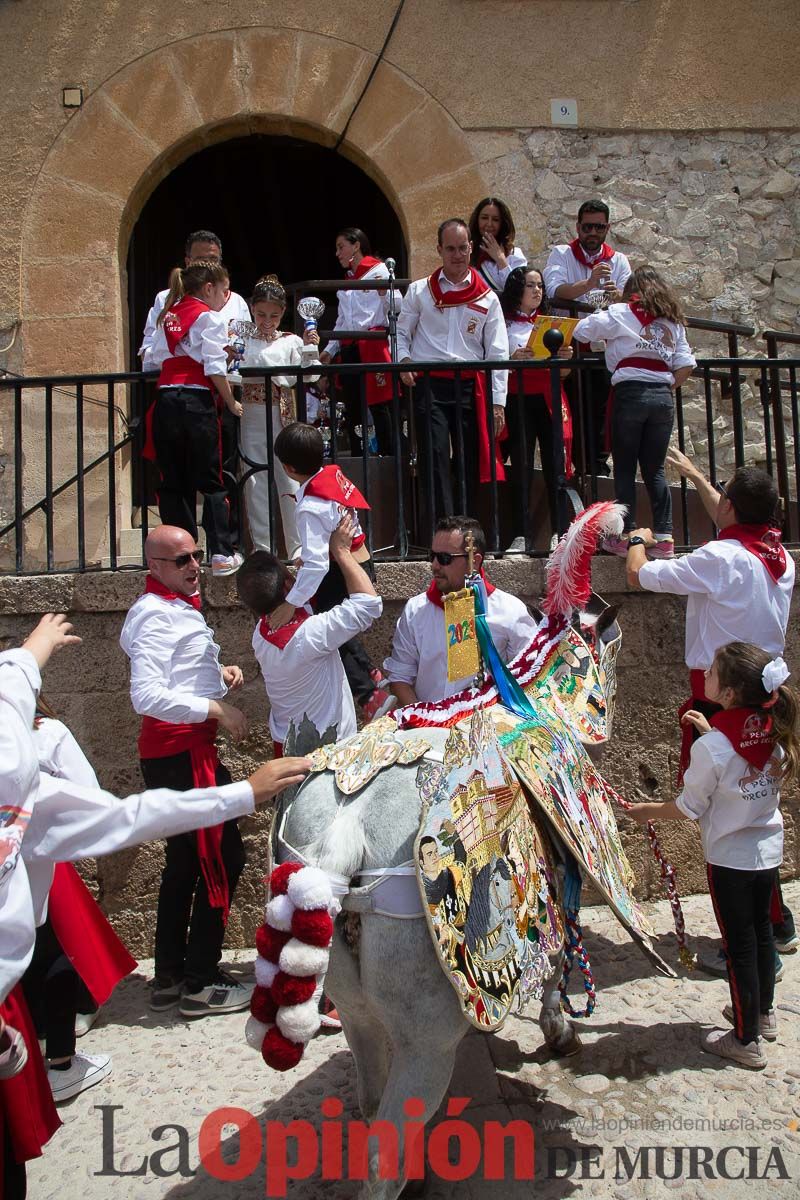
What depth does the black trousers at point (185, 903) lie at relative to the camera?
4.57 meters

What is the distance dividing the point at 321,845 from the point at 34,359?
20.1 ft

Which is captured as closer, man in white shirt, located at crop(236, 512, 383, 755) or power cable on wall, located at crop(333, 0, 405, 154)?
man in white shirt, located at crop(236, 512, 383, 755)

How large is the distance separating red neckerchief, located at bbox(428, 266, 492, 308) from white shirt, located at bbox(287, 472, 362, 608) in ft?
6.84

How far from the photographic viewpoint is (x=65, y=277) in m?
7.83

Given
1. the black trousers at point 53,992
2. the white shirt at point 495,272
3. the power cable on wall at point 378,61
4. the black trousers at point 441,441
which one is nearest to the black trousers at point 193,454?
the black trousers at point 441,441

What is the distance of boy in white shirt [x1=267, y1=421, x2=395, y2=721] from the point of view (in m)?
4.29

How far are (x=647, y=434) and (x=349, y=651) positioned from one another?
6.46 ft

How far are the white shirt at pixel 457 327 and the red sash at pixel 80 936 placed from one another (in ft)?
11.6

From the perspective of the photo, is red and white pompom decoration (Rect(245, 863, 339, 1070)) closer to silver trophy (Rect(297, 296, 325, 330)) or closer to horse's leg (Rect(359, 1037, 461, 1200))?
horse's leg (Rect(359, 1037, 461, 1200))

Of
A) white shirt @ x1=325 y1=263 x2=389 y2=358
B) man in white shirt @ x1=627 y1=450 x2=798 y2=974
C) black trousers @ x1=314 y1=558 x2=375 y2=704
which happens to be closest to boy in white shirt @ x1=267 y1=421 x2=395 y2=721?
black trousers @ x1=314 y1=558 x2=375 y2=704

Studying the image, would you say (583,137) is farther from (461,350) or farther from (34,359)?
(34,359)

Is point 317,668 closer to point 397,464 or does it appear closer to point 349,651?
point 349,651

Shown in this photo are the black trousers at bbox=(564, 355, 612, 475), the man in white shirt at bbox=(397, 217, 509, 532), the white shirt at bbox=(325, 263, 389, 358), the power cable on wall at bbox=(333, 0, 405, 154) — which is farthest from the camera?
the power cable on wall at bbox=(333, 0, 405, 154)

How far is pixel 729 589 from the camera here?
435 cm
